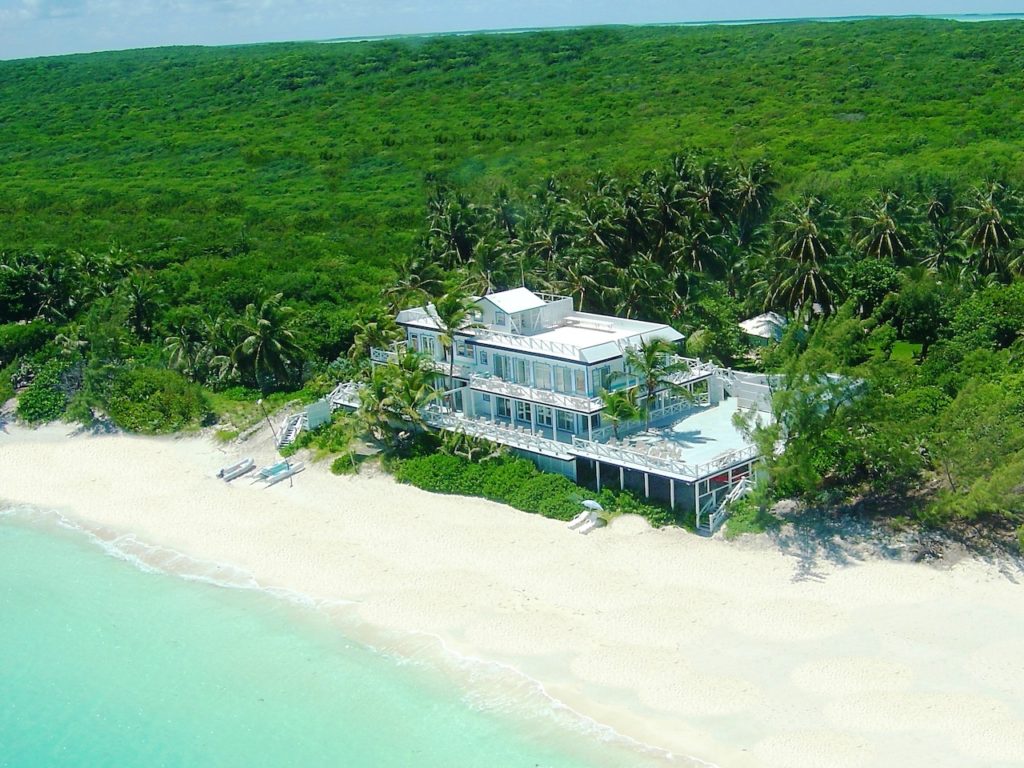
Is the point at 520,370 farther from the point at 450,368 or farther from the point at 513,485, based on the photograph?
the point at 513,485

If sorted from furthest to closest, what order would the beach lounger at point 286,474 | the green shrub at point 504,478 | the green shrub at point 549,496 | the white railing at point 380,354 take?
the white railing at point 380,354 < the beach lounger at point 286,474 < the green shrub at point 504,478 < the green shrub at point 549,496

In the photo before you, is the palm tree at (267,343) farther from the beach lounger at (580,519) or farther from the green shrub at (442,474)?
the beach lounger at (580,519)

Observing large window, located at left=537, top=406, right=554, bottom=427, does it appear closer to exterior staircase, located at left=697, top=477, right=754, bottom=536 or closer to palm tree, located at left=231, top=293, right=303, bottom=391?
exterior staircase, located at left=697, top=477, right=754, bottom=536

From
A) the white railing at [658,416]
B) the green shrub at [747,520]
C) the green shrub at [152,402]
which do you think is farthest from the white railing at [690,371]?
the green shrub at [152,402]

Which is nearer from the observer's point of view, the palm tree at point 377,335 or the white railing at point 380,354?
the white railing at point 380,354

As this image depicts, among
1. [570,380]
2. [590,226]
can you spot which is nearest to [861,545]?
[570,380]

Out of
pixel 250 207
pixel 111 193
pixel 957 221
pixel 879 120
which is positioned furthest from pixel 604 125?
pixel 957 221
